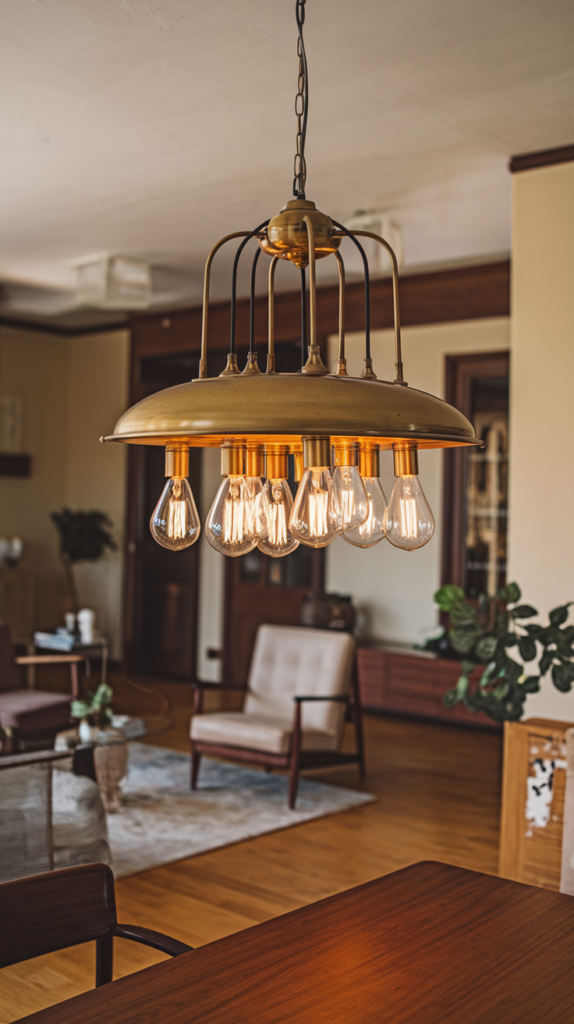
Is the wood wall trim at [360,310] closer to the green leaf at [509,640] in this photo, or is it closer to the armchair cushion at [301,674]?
the armchair cushion at [301,674]

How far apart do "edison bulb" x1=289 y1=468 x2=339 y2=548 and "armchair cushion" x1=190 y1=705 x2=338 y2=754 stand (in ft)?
12.2

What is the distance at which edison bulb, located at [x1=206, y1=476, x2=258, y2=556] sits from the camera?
4.70ft

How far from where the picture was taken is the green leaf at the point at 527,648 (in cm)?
367

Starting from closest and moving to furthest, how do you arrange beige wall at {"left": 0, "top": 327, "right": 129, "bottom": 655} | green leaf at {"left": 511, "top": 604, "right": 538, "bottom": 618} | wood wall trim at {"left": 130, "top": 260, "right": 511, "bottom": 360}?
green leaf at {"left": 511, "top": 604, "right": 538, "bottom": 618} → wood wall trim at {"left": 130, "top": 260, "right": 511, "bottom": 360} → beige wall at {"left": 0, "top": 327, "right": 129, "bottom": 655}

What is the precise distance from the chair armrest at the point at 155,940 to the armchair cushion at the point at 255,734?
297cm

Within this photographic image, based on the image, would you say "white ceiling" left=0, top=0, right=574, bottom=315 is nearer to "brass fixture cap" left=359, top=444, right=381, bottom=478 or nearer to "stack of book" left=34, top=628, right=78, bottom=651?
"brass fixture cap" left=359, top=444, right=381, bottom=478

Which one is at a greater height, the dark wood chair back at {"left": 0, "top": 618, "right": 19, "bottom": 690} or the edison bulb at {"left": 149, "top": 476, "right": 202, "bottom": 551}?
the edison bulb at {"left": 149, "top": 476, "right": 202, "bottom": 551}

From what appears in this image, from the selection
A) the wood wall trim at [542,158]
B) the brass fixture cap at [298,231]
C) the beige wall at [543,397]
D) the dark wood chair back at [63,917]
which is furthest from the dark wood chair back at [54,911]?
the wood wall trim at [542,158]

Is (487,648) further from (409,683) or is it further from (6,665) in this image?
(409,683)

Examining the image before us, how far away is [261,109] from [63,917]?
10.2 ft

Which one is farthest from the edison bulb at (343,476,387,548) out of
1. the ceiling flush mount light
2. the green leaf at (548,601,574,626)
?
the green leaf at (548,601,574,626)

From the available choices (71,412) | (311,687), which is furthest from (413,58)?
(71,412)

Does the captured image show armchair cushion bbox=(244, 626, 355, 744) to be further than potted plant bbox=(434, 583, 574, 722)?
Yes

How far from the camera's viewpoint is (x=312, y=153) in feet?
14.1
